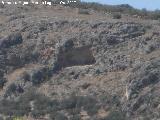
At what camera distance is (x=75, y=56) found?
72.4 meters

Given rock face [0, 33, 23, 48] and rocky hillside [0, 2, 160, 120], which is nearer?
rocky hillside [0, 2, 160, 120]

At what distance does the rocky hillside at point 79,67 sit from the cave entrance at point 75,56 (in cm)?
8

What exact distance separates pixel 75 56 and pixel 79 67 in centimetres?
250

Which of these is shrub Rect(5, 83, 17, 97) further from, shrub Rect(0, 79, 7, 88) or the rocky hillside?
shrub Rect(0, 79, 7, 88)

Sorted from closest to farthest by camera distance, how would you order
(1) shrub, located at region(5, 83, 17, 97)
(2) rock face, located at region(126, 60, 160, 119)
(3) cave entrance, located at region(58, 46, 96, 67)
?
1. (2) rock face, located at region(126, 60, 160, 119)
2. (1) shrub, located at region(5, 83, 17, 97)
3. (3) cave entrance, located at region(58, 46, 96, 67)

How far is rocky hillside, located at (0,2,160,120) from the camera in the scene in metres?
61.8

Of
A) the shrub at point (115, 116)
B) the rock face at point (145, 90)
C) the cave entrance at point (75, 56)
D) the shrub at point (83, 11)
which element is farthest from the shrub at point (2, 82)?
the shrub at point (83, 11)

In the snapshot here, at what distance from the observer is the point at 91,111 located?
6175cm

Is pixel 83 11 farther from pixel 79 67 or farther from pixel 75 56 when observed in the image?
pixel 79 67

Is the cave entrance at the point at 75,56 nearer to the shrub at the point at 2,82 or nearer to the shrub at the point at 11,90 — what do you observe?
the shrub at the point at 11,90

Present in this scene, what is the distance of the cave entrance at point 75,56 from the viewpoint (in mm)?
71562

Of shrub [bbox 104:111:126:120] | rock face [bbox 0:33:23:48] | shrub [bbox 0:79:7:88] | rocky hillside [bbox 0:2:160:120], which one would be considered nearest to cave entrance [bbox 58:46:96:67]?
rocky hillside [bbox 0:2:160:120]

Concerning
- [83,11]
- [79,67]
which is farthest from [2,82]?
[83,11]

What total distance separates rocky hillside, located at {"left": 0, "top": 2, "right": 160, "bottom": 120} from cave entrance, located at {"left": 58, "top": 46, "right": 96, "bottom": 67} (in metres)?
0.08
